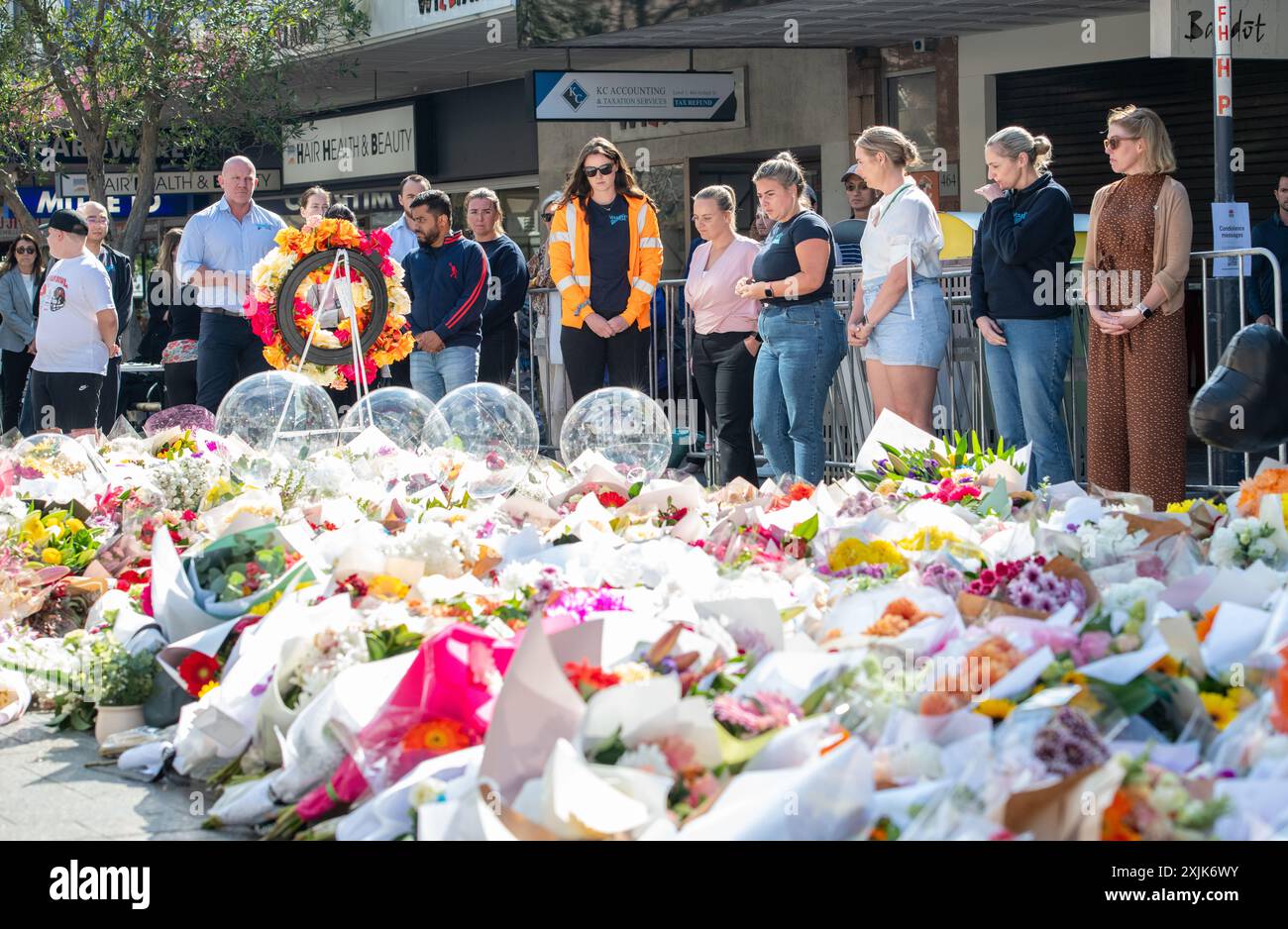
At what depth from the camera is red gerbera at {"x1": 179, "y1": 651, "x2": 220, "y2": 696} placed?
5.03 meters

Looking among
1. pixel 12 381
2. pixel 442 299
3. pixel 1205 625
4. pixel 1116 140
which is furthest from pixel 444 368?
pixel 1205 625

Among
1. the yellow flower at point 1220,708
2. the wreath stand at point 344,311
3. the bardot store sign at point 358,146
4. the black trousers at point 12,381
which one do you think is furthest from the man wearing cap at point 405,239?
the bardot store sign at point 358,146

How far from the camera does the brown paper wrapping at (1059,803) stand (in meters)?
2.98

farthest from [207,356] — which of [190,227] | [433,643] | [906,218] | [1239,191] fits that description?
[1239,191]

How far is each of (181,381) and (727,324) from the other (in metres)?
4.70

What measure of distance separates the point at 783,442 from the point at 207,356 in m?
3.68

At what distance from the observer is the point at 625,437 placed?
24.8ft

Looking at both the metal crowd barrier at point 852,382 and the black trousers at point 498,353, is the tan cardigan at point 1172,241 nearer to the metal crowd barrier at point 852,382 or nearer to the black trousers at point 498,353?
the metal crowd barrier at point 852,382

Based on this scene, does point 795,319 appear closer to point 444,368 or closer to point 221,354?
point 444,368

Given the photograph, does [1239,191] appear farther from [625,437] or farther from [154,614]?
[154,614]

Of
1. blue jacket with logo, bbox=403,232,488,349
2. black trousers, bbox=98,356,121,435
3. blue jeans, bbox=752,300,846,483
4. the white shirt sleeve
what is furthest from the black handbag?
black trousers, bbox=98,356,121,435

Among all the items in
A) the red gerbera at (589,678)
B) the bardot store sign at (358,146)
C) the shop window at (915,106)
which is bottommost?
the red gerbera at (589,678)

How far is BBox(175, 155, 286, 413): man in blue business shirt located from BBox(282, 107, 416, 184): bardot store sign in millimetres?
11756

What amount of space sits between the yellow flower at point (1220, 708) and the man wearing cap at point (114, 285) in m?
8.51
